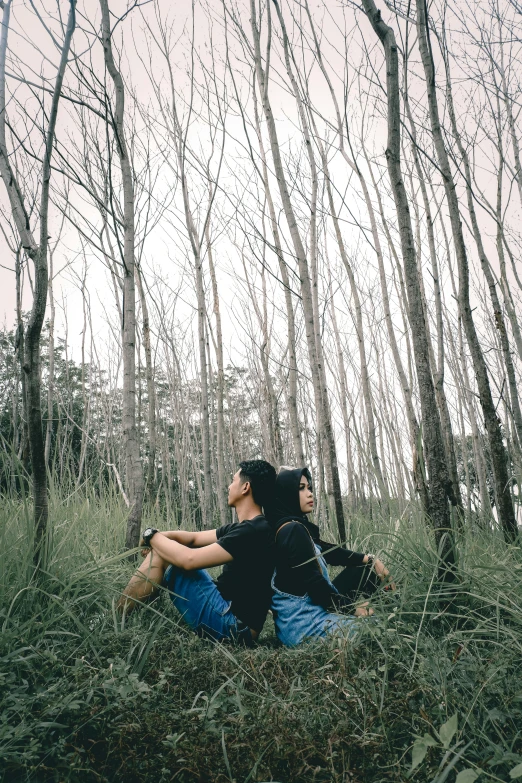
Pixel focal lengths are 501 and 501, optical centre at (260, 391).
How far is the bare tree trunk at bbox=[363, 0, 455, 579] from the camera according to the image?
1.74 meters

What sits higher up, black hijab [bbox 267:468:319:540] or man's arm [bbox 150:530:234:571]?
black hijab [bbox 267:468:319:540]

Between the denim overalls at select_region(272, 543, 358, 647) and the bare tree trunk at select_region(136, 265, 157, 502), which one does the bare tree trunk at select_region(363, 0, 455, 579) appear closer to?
the denim overalls at select_region(272, 543, 358, 647)

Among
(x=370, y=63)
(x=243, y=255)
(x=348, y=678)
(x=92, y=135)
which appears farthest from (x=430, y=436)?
(x=243, y=255)

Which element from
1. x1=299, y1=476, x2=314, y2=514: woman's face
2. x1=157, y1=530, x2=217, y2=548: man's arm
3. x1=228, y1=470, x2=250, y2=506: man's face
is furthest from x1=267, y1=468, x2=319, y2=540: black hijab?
x1=157, y1=530, x2=217, y2=548: man's arm

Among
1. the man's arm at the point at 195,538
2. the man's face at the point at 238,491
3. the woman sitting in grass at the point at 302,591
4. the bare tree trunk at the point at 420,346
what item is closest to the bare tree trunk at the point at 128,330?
the man's arm at the point at 195,538

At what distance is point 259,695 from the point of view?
142 cm

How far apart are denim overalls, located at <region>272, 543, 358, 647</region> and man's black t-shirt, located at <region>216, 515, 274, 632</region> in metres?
0.07

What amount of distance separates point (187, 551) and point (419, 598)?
93cm

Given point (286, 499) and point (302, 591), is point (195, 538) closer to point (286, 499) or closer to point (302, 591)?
point (286, 499)

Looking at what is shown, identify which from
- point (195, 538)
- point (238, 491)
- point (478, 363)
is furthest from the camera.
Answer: point (478, 363)

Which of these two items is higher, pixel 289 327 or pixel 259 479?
pixel 289 327

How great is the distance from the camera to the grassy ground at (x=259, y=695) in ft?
3.69

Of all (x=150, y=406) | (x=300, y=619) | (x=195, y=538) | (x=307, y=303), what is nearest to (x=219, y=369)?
(x=150, y=406)

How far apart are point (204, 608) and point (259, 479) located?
0.62 metres
